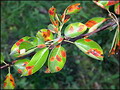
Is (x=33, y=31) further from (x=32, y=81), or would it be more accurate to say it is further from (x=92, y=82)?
(x=92, y=82)

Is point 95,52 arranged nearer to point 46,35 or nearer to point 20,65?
point 46,35

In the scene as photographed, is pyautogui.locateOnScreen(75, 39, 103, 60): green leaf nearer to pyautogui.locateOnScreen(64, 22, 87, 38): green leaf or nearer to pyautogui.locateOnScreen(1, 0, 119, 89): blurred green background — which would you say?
pyautogui.locateOnScreen(64, 22, 87, 38): green leaf

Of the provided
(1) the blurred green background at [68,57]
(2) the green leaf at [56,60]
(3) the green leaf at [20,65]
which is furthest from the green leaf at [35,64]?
(1) the blurred green background at [68,57]

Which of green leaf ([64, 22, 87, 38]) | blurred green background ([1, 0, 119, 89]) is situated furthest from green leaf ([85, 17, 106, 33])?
blurred green background ([1, 0, 119, 89])

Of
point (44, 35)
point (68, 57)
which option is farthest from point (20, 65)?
point (68, 57)

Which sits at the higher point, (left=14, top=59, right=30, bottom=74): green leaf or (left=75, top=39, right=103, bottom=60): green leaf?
(left=75, top=39, right=103, bottom=60): green leaf

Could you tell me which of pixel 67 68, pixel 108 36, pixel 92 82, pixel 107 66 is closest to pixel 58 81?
pixel 67 68

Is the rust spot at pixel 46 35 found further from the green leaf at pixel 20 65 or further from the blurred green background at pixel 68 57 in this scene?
the blurred green background at pixel 68 57
